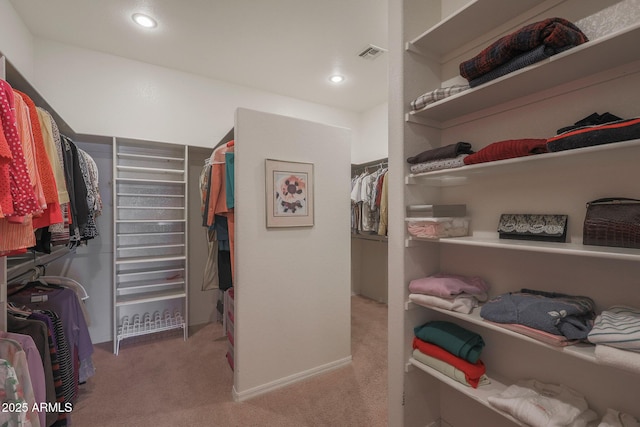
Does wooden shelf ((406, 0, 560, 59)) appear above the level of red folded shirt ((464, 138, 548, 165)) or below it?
above

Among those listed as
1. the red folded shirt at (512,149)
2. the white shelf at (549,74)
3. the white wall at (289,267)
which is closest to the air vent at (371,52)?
the white wall at (289,267)

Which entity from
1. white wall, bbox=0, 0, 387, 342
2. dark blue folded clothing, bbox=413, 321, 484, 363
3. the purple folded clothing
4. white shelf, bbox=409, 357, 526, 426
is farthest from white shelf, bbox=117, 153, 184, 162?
white shelf, bbox=409, 357, 526, 426

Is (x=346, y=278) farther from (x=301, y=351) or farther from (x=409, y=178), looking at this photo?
(x=409, y=178)

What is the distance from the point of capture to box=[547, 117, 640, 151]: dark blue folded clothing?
2.64 ft

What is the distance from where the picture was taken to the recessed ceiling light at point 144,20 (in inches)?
88.0

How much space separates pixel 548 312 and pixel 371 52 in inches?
104

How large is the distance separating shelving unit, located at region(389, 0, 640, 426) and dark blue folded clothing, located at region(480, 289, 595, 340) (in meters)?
0.05

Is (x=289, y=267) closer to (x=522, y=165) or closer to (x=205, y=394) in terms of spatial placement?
(x=205, y=394)

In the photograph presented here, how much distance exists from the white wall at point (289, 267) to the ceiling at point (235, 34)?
90 centimetres

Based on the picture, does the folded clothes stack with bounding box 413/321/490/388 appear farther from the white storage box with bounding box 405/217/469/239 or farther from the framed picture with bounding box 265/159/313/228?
the framed picture with bounding box 265/159/313/228

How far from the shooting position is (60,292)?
1.92 metres

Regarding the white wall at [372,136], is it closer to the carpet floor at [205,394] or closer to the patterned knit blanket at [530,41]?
the carpet floor at [205,394]

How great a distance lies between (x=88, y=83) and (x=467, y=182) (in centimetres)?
345

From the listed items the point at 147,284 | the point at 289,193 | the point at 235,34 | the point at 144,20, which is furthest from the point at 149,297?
the point at 235,34
